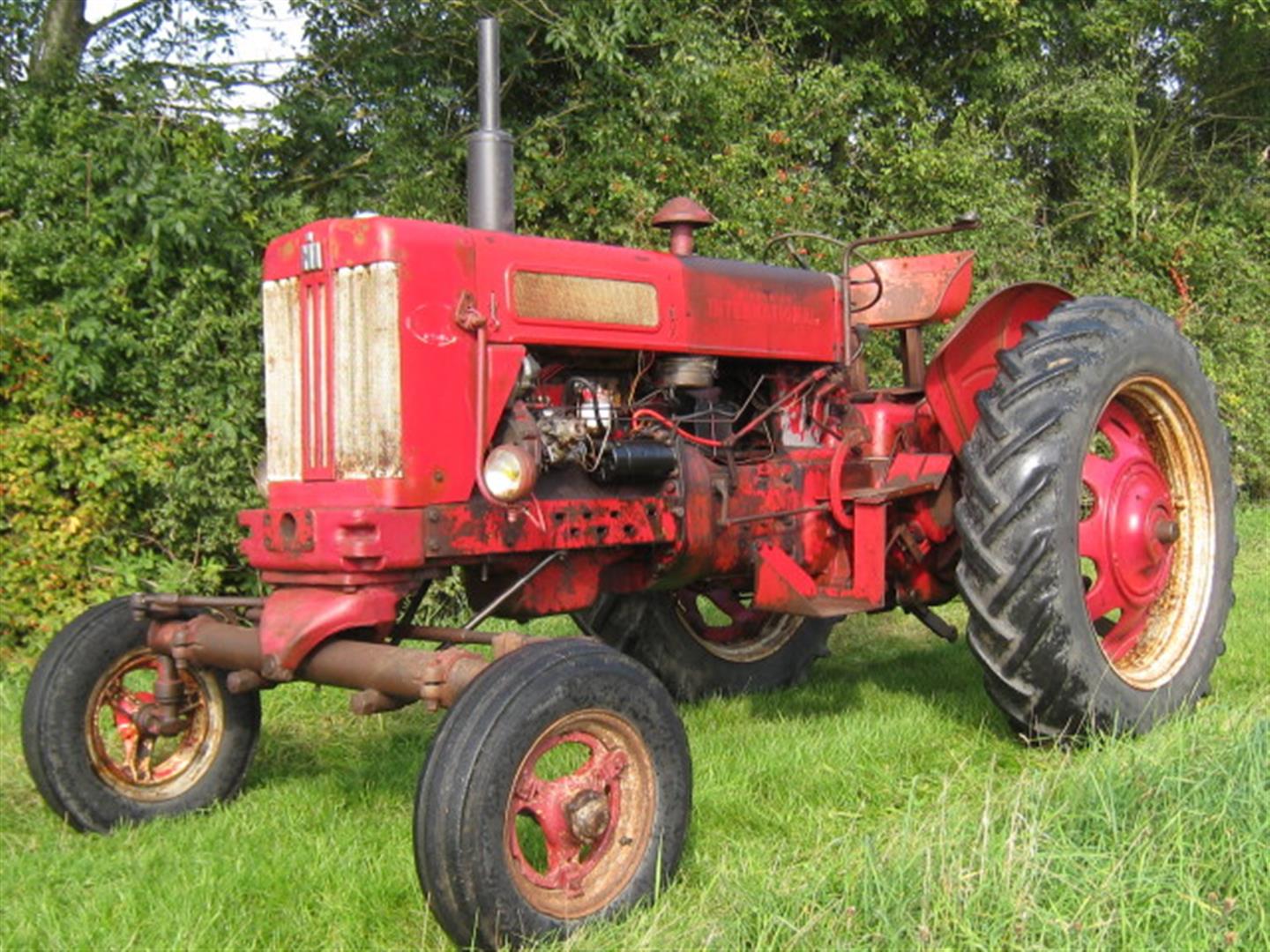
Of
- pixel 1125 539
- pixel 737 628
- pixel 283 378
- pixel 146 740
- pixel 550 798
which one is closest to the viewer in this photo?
pixel 550 798

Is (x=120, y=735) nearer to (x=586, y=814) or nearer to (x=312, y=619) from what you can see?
(x=312, y=619)

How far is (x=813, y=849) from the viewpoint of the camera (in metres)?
3.21

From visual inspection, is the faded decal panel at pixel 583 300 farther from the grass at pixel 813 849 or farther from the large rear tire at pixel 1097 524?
the grass at pixel 813 849

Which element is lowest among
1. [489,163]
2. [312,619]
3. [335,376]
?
[312,619]

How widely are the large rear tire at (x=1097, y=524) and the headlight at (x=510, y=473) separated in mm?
1416

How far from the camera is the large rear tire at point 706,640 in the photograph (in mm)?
4859

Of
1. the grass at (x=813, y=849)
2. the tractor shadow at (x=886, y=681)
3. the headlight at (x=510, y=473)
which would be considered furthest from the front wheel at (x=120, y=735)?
the tractor shadow at (x=886, y=681)

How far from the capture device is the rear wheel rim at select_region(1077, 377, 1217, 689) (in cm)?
429

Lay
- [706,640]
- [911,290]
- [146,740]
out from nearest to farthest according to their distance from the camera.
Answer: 1. [146,740]
2. [911,290]
3. [706,640]

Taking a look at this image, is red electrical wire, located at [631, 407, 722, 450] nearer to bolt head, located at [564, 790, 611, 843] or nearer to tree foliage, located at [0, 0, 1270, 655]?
bolt head, located at [564, 790, 611, 843]

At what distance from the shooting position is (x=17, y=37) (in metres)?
7.11

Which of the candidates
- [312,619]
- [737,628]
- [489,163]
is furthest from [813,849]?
[489,163]

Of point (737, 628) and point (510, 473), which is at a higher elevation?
point (510, 473)

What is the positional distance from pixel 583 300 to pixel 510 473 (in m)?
0.65
